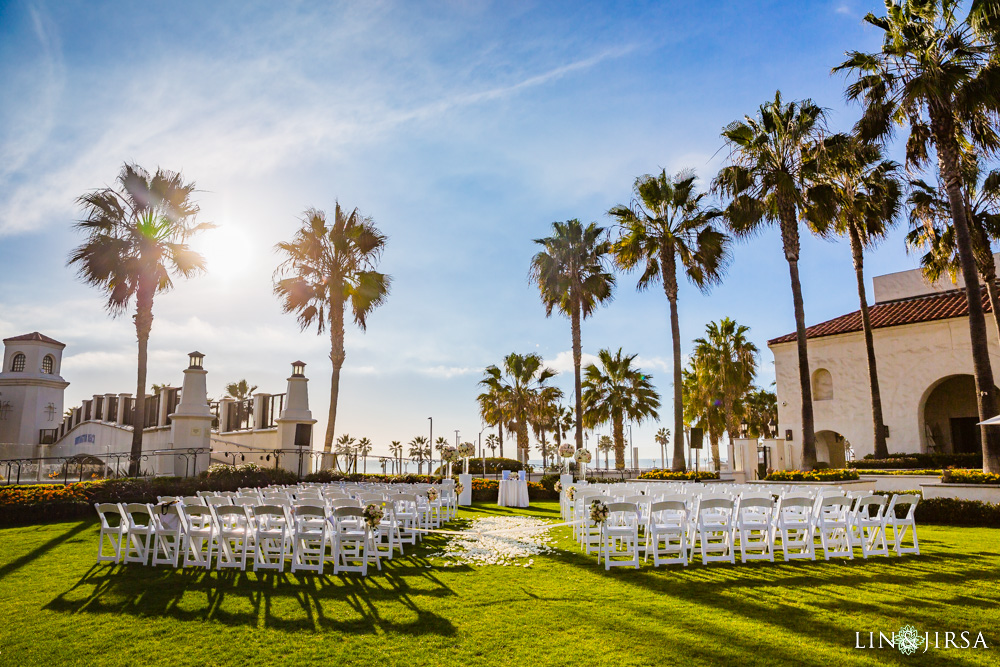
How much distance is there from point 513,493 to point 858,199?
1528cm

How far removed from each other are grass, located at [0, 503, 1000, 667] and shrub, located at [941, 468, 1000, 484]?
283 inches

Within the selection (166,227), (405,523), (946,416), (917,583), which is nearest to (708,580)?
(917,583)

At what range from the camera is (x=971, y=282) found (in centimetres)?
1573

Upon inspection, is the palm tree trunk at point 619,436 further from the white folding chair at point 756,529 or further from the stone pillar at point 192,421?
the white folding chair at point 756,529

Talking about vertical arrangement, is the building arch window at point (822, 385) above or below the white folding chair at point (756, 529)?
above

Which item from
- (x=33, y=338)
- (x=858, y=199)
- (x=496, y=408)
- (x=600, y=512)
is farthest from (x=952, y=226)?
(x=33, y=338)

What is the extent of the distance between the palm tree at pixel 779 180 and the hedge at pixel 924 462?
13.4 ft

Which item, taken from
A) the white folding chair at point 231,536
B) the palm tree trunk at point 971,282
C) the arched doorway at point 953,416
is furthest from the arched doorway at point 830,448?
the white folding chair at point 231,536

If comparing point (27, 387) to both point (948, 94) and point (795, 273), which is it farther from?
point (948, 94)

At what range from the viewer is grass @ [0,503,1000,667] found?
5.01 metres

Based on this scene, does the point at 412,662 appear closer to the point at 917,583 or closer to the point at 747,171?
the point at 917,583

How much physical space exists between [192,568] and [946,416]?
29.4 metres

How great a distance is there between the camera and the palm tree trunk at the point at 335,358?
2383cm

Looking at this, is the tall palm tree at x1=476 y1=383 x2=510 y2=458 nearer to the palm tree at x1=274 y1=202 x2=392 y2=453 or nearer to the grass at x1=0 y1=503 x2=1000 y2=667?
the palm tree at x1=274 y1=202 x2=392 y2=453
